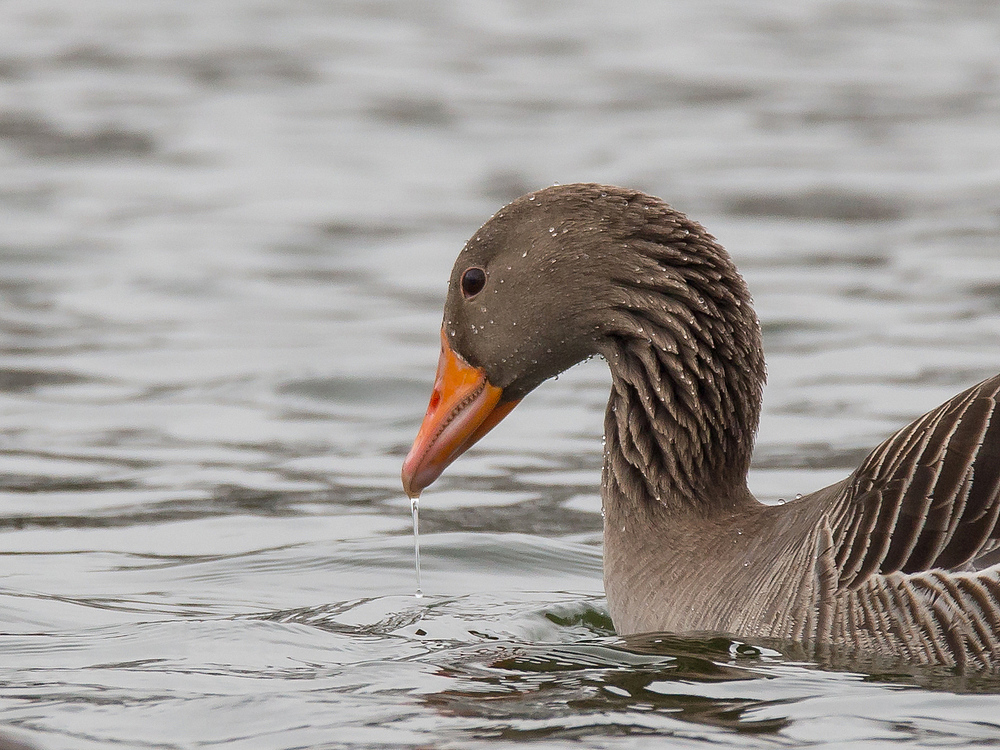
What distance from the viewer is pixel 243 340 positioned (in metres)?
15.3

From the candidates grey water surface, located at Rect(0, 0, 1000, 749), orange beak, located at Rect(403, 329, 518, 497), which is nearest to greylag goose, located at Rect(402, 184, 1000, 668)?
orange beak, located at Rect(403, 329, 518, 497)

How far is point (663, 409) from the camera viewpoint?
8453 mm

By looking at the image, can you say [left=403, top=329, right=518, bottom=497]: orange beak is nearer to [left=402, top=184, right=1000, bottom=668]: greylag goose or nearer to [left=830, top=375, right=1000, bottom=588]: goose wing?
[left=402, top=184, right=1000, bottom=668]: greylag goose

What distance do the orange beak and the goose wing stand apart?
1.91 meters

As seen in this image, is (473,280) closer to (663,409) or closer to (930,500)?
(663,409)

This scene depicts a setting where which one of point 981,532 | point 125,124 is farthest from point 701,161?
point 981,532

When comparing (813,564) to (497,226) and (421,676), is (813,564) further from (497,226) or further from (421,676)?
(497,226)

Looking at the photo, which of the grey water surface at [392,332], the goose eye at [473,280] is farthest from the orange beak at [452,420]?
the grey water surface at [392,332]

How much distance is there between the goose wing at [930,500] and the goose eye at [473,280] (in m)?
2.03

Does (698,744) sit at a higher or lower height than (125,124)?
lower

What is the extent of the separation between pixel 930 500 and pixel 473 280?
8.07ft

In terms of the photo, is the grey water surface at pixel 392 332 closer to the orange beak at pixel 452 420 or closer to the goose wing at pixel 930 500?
the goose wing at pixel 930 500

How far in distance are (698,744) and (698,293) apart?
8.21ft

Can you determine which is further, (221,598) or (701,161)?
(701,161)
